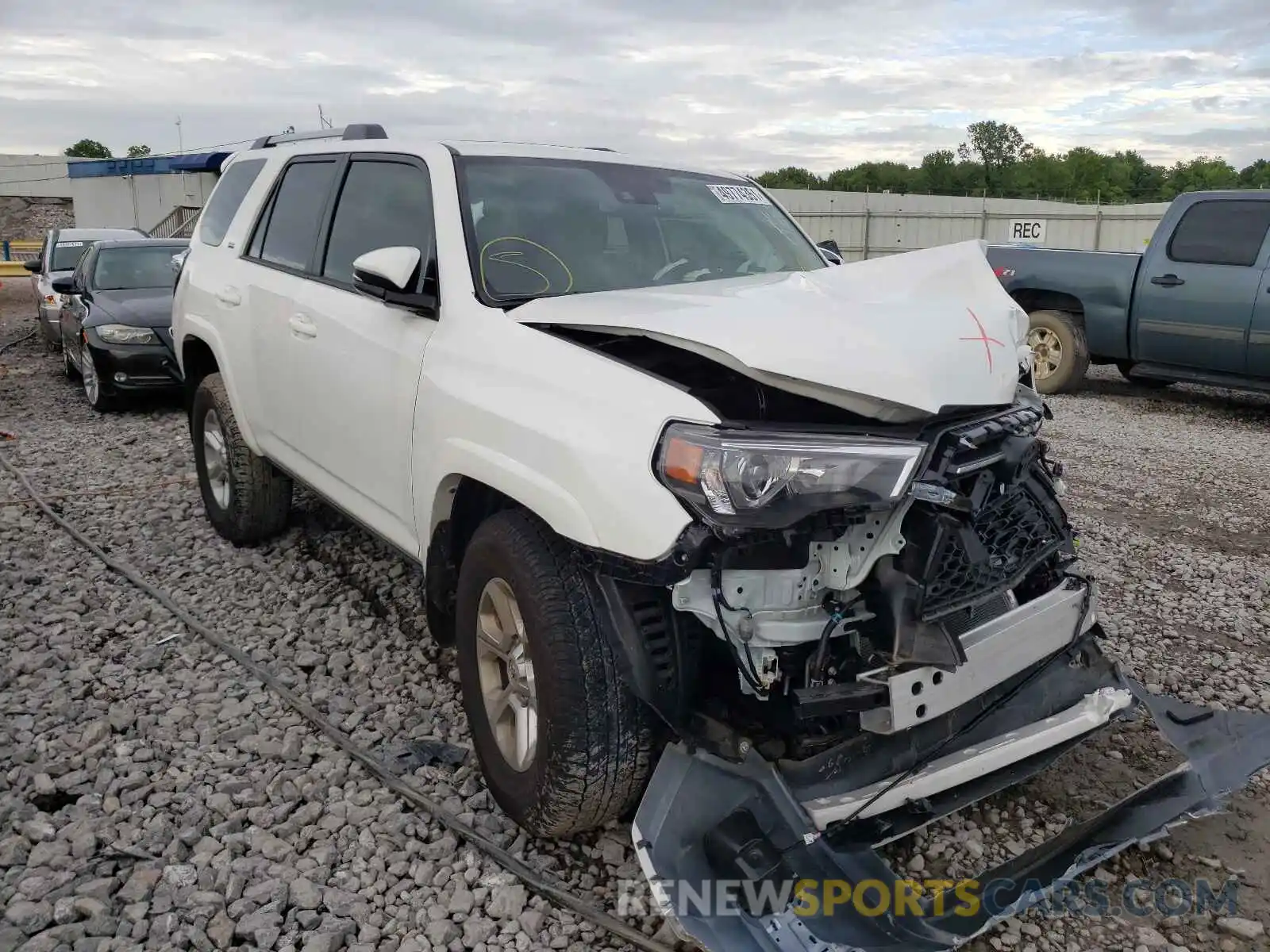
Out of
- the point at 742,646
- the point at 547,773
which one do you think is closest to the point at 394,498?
the point at 547,773

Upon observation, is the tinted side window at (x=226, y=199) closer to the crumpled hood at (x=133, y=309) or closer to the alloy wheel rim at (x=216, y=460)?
the alloy wheel rim at (x=216, y=460)

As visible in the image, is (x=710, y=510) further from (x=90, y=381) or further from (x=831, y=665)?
(x=90, y=381)

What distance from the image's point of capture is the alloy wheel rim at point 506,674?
2.79 meters

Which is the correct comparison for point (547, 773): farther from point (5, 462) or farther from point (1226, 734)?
point (5, 462)

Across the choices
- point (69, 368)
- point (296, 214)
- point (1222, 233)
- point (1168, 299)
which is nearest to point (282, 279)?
point (296, 214)

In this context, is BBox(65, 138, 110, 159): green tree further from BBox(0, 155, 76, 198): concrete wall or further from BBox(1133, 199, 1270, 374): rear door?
BBox(1133, 199, 1270, 374): rear door

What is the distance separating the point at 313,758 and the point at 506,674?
3.14 ft

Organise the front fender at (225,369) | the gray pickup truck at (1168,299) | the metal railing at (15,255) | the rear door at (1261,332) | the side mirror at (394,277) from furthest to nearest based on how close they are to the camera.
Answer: the metal railing at (15,255) → the gray pickup truck at (1168,299) → the rear door at (1261,332) → the front fender at (225,369) → the side mirror at (394,277)

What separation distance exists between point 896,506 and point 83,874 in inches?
94.3

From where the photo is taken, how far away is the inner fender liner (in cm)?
229

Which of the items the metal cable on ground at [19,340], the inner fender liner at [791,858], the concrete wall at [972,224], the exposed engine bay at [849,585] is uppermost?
the concrete wall at [972,224]

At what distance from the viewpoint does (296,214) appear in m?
4.57

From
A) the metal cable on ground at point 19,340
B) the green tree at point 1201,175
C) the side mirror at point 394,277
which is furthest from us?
the green tree at point 1201,175

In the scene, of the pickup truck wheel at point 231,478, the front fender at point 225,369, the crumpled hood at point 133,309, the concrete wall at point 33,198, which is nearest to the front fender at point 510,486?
the front fender at point 225,369
